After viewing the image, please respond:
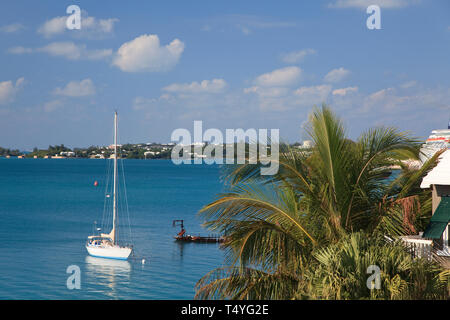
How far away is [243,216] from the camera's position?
30.2 feet

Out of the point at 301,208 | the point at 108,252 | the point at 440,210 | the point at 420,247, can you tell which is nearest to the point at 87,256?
the point at 108,252

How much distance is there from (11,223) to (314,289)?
6725cm

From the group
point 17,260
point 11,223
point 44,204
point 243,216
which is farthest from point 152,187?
point 243,216

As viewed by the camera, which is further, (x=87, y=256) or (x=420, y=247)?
(x=87, y=256)

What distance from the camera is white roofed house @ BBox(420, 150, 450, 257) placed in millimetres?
8938

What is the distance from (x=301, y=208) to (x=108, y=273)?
35.4 metres

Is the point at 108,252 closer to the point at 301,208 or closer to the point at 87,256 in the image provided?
the point at 87,256

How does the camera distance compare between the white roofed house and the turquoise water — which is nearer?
the white roofed house

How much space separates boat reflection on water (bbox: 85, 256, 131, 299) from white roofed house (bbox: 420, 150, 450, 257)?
29.6 meters

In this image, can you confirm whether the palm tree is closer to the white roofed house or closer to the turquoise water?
the white roofed house

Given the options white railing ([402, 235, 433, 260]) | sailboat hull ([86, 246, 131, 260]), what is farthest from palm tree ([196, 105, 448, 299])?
sailboat hull ([86, 246, 131, 260])

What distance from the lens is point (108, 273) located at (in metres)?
42.8

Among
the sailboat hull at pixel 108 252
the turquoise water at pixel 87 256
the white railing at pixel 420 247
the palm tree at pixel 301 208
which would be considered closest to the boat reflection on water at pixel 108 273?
the turquoise water at pixel 87 256
